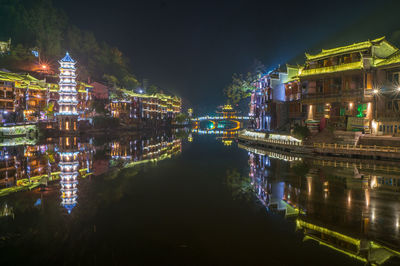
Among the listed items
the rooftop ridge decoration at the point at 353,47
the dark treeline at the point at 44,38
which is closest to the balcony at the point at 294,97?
the rooftop ridge decoration at the point at 353,47

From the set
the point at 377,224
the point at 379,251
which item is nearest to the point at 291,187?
the point at 377,224

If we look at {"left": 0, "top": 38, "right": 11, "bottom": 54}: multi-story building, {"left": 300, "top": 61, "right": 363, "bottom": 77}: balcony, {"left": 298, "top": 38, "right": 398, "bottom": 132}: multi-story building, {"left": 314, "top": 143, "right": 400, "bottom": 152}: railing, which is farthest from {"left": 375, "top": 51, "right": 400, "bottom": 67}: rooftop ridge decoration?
{"left": 0, "top": 38, "right": 11, "bottom": 54}: multi-story building

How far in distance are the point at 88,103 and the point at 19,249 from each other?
232 feet

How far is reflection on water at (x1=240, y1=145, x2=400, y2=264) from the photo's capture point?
9.12 metres

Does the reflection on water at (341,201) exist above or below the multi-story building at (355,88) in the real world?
below

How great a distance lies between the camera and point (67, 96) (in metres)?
55.2

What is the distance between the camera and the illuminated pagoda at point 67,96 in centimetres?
5453

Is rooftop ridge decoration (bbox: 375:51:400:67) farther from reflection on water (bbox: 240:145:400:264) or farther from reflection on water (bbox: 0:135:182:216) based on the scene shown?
reflection on water (bbox: 0:135:182:216)

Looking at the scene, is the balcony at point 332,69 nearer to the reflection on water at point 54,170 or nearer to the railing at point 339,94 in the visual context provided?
the railing at point 339,94

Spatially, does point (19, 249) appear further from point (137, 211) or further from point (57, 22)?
point (57, 22)

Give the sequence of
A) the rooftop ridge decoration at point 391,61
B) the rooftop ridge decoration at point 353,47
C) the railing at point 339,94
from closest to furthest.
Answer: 1. the rooftop ridge decoration at point 391,61
2. the rooftop ridge decoration at point 353,47
3. the railing at point 339,94

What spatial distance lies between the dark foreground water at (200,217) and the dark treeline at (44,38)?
6677 cm

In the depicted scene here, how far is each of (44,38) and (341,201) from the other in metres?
94.6

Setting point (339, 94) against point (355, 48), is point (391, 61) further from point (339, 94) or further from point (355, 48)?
point (339, 94)
